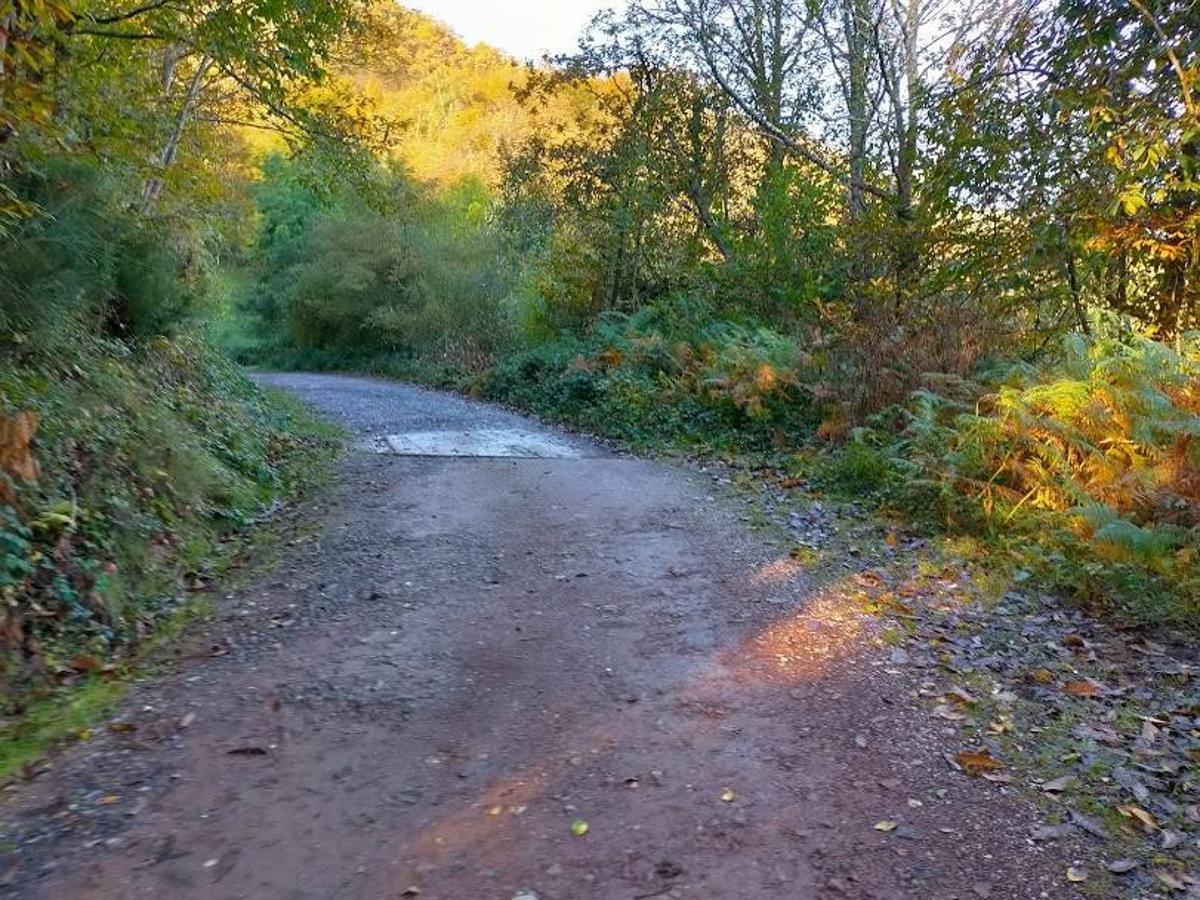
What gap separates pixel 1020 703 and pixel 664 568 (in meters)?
2.82

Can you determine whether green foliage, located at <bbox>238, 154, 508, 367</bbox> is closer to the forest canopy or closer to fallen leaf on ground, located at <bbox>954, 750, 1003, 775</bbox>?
the forest canopy

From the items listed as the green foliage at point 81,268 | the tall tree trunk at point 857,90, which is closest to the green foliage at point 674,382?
the tall tree trunk at point 857,90

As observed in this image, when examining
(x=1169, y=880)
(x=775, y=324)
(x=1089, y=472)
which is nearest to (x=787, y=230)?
(x=775, y=324)

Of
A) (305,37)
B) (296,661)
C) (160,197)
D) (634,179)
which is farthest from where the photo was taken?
(634,179)

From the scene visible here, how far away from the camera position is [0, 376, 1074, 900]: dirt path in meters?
3.44

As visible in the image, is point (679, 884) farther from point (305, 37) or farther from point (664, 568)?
point (305, 37)

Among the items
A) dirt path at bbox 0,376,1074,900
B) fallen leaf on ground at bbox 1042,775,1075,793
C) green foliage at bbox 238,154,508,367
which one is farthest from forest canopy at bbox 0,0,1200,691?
green foliage at bbox 238,154,508,367

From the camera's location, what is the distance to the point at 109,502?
6.31m

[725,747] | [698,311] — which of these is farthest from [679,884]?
[698,311]

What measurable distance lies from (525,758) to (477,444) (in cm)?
891

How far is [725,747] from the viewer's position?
438 cm

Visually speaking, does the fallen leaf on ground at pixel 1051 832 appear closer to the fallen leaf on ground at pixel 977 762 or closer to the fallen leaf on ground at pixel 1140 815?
the fallen leaf on ground at pixel 1140 815

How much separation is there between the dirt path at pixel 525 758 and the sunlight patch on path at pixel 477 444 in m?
4.87

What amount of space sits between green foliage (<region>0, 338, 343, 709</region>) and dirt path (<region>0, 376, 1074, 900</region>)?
0.56 meters
